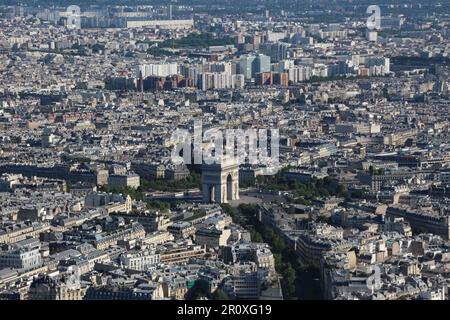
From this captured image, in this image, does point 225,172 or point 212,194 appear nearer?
point 212,194

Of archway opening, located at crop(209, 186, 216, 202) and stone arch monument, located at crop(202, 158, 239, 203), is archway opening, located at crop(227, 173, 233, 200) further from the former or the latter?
archway opening, located at crop(209, 186, 216, 202)

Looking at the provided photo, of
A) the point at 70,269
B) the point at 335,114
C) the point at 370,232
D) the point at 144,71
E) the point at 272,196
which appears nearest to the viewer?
the point at 70,269

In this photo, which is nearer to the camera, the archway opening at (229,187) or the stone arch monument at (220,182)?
the stone arch monument at (220,182)

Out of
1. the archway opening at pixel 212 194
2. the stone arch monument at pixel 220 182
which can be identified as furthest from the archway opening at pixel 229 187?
the archway opening at pixel 212 194

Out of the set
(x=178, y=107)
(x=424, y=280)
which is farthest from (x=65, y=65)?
(x=424, y=280)

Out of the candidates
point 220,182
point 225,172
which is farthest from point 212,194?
point 225,172

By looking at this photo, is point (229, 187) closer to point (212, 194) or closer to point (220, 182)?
point (220, 182)

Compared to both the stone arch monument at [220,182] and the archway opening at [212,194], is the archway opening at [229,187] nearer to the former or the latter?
the stone arch monument at [220,182]

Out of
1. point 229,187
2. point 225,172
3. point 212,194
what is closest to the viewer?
point 212,194
